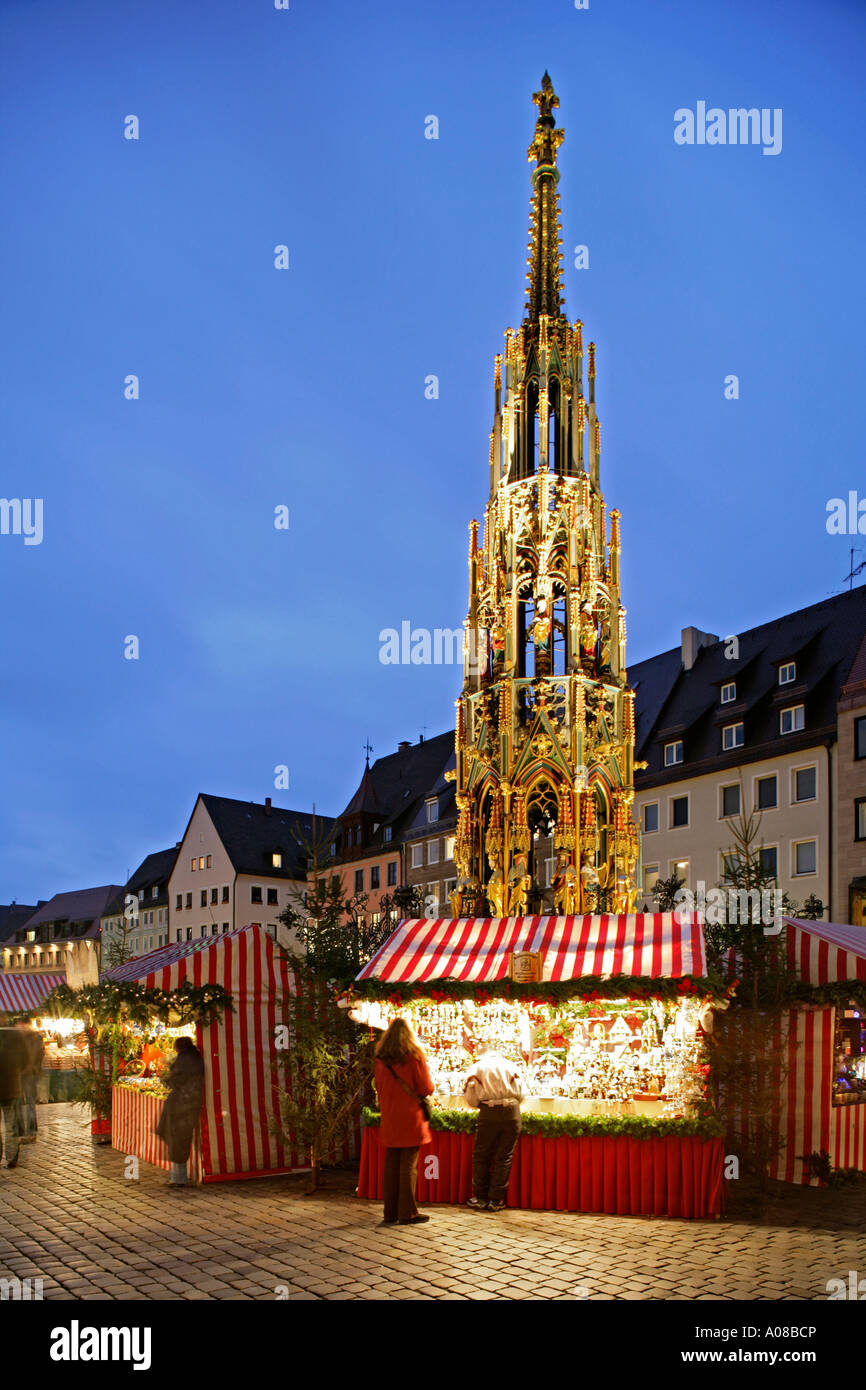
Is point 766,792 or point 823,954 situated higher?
point 766,792

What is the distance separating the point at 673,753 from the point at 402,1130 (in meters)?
29.2

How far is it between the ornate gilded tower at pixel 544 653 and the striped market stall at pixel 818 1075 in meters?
3.11

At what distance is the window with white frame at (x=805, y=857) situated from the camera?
104ft

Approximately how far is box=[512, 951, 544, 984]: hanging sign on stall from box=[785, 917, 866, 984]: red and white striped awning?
3142 mm

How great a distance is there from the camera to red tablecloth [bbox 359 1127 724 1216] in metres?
9.92

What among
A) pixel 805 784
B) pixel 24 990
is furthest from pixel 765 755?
pixel 24 990

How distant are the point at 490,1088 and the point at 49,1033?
18754 mm

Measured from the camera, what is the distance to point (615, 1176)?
10.1m

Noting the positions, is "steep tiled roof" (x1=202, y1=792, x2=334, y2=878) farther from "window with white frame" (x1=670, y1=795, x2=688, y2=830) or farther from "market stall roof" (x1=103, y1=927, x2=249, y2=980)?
"market stall roof" (x1=103, y1=927, x2=249, y2=980)

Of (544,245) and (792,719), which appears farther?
(792,719)

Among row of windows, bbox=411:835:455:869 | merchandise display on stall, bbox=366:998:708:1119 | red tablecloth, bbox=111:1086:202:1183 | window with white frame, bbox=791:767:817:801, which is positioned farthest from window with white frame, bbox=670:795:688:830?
merchandise display on stall, bbox=366:998:708:1119

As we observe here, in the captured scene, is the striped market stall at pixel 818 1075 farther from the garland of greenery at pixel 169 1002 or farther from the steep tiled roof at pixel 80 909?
the steep tiled roof at pixel 80 909

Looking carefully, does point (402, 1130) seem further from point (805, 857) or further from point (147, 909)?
point (147, 909)
